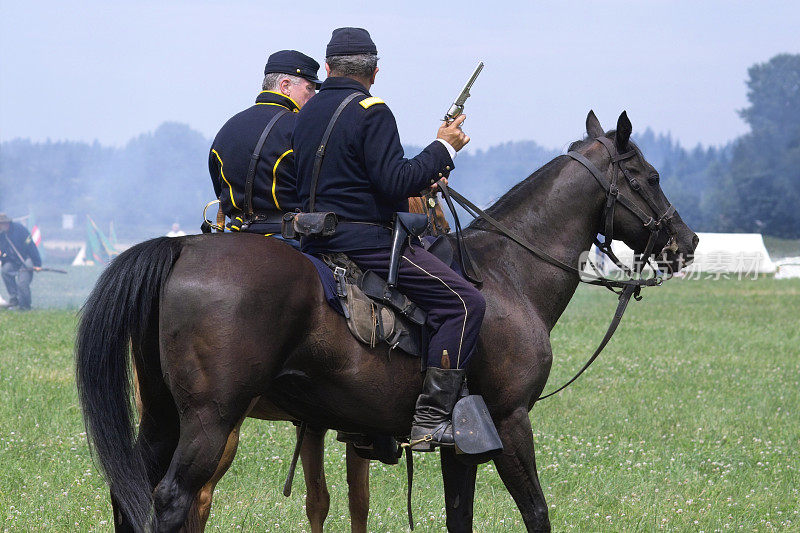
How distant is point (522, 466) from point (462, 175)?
73.6 m

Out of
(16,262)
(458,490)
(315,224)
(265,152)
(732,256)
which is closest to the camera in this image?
(315,224)

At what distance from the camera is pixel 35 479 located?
7562mm

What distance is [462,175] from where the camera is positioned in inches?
3088

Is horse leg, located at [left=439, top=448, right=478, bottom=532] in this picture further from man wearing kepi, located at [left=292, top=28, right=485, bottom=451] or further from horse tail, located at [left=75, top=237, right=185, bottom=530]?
horse tail, located at [left=75, top=237, right=185, bottom=530]

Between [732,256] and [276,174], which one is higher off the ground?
[276,174]

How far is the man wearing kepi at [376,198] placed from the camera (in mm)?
5039

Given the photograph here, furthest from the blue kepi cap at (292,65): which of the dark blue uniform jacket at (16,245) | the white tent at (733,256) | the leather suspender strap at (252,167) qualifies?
the white tent at (733,256)

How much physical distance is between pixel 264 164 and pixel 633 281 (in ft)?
7.96

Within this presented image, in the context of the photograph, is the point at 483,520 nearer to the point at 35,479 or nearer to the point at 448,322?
the point at 448,322

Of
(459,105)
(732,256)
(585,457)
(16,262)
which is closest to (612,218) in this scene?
(459,105)

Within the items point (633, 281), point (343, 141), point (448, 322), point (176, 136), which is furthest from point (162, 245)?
point (176, 136)

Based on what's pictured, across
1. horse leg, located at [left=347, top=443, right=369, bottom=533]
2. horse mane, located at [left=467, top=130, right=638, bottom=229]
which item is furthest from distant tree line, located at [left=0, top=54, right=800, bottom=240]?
horse leg, located at [left=347, top=443, right=369, bottom=533]

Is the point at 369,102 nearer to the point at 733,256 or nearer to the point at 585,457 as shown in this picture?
the point at 585,457

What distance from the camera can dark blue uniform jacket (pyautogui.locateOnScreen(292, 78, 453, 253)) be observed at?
5.01m
